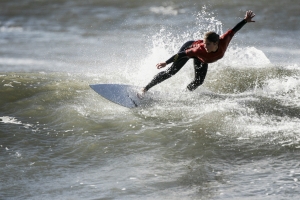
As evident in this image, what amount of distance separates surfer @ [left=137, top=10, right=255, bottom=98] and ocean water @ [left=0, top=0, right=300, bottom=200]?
355 millimetres

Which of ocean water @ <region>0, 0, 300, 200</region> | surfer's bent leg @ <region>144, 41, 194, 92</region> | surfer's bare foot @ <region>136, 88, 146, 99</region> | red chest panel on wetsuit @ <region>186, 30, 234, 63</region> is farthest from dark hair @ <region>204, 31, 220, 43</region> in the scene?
surfer's bare foot @ <region>136, 88, 146, 99</region>

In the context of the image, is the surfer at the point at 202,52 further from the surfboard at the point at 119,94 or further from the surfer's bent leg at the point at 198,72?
the surfboard at the point at 119,94

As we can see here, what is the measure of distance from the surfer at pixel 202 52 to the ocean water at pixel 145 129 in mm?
355

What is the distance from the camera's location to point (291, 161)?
18.7ft

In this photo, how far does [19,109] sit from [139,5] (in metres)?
13.6

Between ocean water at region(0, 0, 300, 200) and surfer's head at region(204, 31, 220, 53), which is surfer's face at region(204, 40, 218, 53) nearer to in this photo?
surfer's head at region(204, 31, 220, 53)

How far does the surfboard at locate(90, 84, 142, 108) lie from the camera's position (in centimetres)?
832

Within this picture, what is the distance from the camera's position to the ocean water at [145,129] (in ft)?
17.1

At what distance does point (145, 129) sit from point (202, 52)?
1.68 meters

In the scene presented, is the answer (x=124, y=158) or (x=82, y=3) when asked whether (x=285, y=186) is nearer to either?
(x=124, y=158)

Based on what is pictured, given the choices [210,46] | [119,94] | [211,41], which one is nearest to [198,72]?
[210,46]

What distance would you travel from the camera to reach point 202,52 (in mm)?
7891

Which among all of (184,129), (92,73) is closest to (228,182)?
(184,129)

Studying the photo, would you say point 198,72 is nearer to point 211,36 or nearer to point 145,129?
point 211,36
